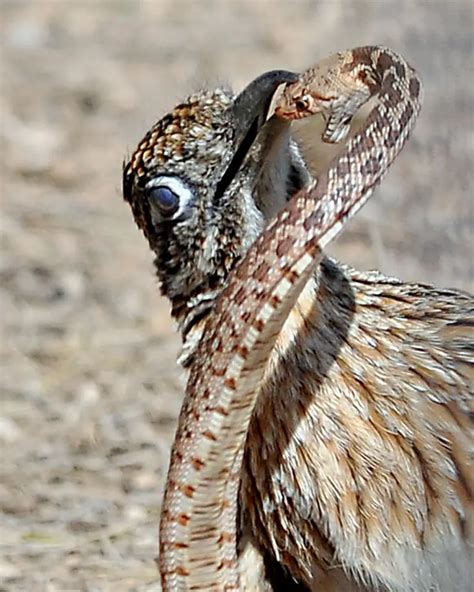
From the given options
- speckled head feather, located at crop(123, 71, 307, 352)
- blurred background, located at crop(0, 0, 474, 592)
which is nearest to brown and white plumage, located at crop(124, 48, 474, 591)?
speckled head feather, located at crop(123, 71, 307, 352)

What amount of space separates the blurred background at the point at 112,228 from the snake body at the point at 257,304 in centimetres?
52

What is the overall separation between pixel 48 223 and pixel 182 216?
4.26 meters

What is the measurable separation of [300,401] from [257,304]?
503 mm

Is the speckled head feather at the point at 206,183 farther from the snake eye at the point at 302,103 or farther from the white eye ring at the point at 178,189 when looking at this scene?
the snake eye at the point at 302,103

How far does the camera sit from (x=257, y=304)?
3332 millimetres

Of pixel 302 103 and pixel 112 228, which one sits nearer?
pixel 302 103

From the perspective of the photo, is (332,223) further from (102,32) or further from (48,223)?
(102,32)

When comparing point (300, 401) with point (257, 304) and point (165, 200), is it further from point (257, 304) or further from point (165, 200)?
point (165, 200)

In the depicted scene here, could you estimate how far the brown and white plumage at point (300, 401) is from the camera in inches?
139

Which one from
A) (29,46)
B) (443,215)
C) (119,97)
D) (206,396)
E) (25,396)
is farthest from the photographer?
(29,46)

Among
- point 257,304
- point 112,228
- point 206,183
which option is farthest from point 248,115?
point 112,228

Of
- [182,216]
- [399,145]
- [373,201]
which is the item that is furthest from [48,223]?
[399,145]

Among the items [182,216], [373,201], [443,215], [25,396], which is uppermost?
[373,201]

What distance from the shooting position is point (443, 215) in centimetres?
709
